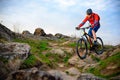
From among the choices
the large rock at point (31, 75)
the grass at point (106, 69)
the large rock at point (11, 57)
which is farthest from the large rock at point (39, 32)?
the large rock at point (31, 75)

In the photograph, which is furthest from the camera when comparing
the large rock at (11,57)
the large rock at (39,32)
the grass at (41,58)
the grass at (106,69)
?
the large rock at (39,32)

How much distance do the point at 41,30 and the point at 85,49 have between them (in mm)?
16294

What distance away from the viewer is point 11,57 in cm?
1132

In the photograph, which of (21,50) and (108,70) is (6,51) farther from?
(108,70)

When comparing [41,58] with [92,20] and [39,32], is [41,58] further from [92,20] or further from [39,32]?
[39,32]

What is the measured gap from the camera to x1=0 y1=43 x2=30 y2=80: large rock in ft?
34.6

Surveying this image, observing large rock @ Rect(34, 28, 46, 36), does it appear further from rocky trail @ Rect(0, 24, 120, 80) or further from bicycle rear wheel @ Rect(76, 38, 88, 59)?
bicycle rear wheel @ Rect(76, 38, 88, 59)

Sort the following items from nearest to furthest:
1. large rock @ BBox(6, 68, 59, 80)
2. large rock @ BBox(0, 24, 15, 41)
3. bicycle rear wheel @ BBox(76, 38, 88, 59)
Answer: large rock @ BBox(6, 68, 59, 80) → bicycle rear wheel @ BBox(76, 38, 88, 59) → large rock @ BBox(0, 24, 15, 41)

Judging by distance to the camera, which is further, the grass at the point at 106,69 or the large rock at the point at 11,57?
the grass at the point at 106,69

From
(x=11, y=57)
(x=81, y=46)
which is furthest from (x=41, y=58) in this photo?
(x=11, y=57)

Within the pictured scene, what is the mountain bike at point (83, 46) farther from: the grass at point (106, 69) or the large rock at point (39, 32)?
the large rock at point (39, 32)

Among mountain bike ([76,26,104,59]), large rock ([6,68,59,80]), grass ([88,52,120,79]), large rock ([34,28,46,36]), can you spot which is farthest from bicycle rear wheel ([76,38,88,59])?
large rock ([34,28,46,36])

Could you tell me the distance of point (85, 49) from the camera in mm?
14750

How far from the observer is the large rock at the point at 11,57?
415 inches
